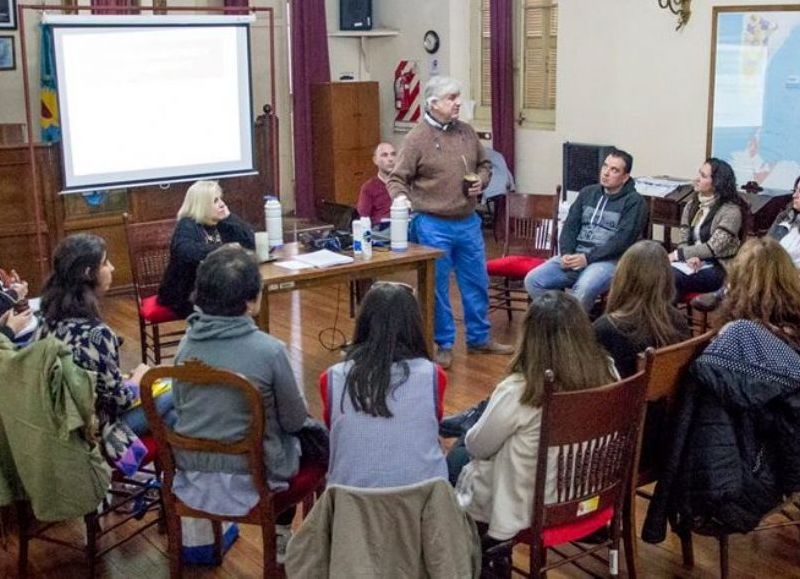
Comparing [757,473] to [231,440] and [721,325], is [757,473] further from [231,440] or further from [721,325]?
[231,440]

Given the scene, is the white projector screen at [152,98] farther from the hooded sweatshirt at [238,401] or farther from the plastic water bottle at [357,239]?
the hooded sweatshirt at [238,401]

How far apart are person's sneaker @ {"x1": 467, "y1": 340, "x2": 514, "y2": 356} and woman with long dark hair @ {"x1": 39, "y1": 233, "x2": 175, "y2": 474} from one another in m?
2.45

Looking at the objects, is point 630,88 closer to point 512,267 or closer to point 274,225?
point 512,267

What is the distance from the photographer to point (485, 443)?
2.59 metres

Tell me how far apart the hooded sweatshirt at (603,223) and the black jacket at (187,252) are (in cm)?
166

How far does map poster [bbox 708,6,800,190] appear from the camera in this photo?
601 centimetres

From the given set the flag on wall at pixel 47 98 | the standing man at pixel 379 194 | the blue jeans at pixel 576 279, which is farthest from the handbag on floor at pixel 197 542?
the flag on wall at pixel 47 98

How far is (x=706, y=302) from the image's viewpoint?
474 centimetres

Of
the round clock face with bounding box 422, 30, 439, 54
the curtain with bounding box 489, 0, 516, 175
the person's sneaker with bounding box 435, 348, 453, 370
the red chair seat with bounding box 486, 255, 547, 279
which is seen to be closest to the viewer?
the person's sneaker with bounding box 435, 348, 453, 370

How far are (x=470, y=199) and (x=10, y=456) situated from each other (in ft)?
9.07

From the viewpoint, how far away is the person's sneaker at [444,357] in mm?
5105

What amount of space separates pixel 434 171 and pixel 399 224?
17.5 inches

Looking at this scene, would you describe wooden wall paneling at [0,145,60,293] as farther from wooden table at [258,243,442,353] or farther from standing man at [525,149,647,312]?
standing man at [525,149,647,312]

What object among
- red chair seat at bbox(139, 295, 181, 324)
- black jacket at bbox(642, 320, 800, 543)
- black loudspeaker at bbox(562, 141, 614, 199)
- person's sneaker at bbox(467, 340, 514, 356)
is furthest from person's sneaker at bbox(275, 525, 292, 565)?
black loudspeaker at bbox(562, 141, 614, 199)
